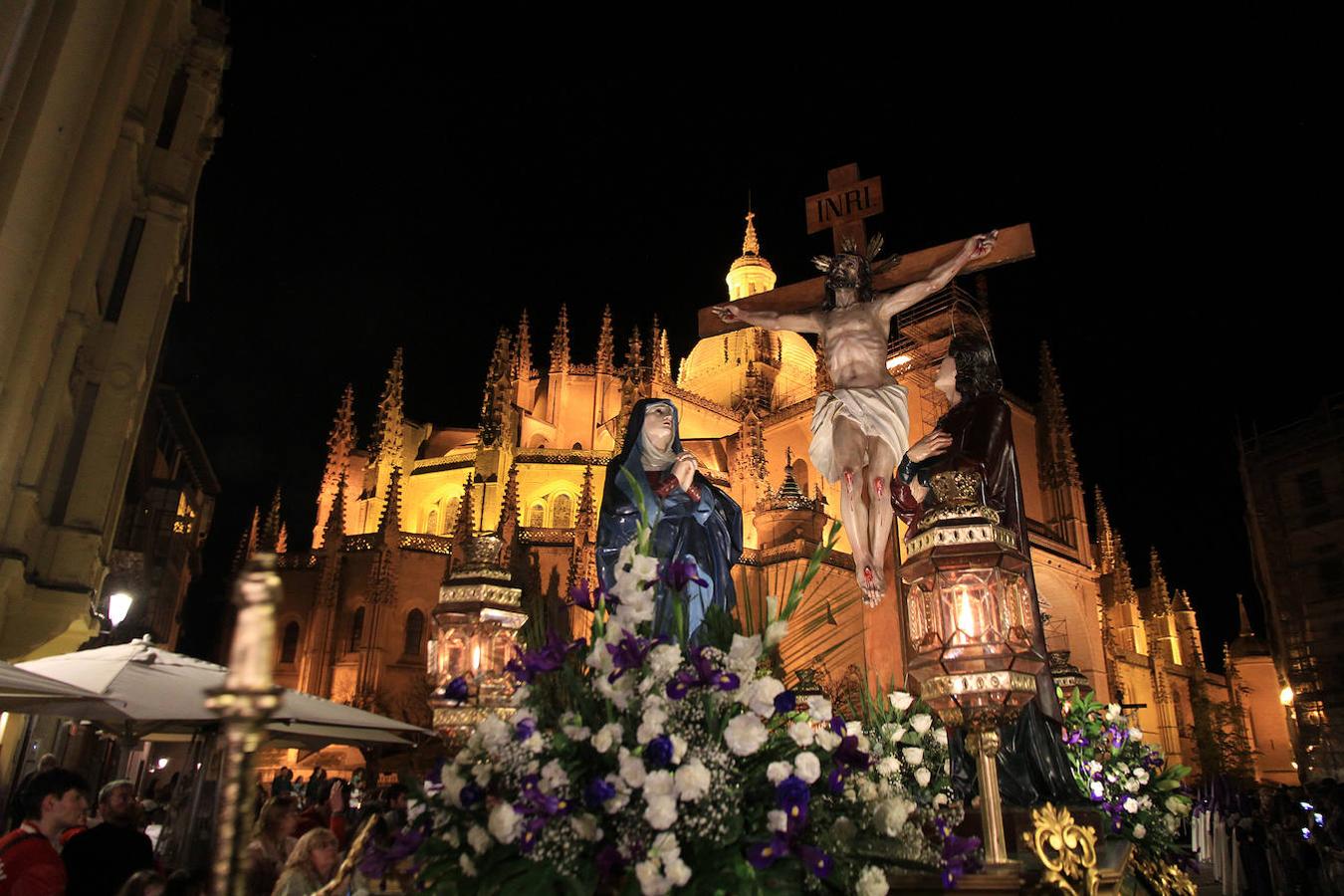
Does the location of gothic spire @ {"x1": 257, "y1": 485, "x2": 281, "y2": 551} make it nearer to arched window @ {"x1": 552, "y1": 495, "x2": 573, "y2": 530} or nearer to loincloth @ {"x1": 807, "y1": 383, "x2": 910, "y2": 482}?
arched window @ {"x1": 552, "y1": 495, "x2": 573, "y2": 530}

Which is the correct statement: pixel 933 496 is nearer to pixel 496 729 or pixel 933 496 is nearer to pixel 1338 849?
pixel 496 729

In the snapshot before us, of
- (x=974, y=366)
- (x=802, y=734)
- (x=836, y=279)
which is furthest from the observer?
(x=836, y=279)

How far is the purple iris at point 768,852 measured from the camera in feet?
9.95

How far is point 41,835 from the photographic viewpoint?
5.35 meters

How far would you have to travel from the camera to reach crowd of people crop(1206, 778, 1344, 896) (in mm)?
10266

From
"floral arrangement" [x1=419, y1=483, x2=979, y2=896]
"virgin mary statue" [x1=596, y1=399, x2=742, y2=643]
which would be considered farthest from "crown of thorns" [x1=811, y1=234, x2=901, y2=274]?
"floral arrangement" [x1=419, y1=483, x2=979, y2=896]

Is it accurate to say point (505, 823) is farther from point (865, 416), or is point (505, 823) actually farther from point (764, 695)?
point (865, 416)

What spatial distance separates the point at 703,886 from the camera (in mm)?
3113

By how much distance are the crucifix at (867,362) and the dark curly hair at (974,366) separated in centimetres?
56

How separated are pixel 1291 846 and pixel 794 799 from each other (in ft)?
40.9

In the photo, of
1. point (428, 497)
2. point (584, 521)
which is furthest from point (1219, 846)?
point (428, 497)

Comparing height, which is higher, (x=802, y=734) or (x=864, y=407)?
(x=864, y=407)

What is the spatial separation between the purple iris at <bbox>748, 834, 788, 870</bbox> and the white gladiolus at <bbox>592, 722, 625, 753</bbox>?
23.5 inches

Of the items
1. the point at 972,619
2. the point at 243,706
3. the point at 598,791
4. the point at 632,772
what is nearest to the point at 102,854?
the point at 598,791
